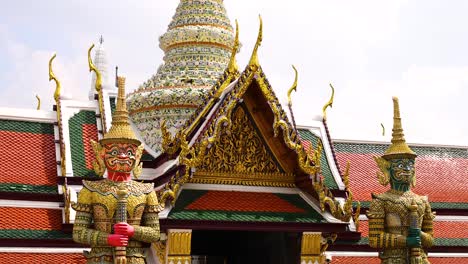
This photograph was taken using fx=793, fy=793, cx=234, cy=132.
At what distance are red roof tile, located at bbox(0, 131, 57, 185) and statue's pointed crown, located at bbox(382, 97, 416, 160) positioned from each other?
444cm

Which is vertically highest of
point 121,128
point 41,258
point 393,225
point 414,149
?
point 414,149

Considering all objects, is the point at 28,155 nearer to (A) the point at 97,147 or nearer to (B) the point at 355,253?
(A) the point at 97,147

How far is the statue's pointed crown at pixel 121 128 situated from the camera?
8.75 meters

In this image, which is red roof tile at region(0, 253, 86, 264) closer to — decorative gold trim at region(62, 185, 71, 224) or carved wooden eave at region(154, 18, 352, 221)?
decorative gold trim at region(62, 185, 71, 224)

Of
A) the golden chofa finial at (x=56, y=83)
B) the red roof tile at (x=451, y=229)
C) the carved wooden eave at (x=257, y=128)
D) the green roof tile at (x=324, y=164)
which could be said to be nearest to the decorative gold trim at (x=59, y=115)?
the golden chofa finial at (x=56, y=83)

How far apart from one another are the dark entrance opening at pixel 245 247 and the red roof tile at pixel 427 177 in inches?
77.9

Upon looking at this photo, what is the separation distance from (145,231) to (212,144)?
1.58 meters

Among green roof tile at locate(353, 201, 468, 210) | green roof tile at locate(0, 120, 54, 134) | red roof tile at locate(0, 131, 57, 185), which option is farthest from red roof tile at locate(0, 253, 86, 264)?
green roof tile at locate(353, 201, 468, 210)

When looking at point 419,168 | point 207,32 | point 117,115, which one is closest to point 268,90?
point 117,115

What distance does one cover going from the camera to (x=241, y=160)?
10.1 meters

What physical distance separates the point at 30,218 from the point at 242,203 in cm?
272

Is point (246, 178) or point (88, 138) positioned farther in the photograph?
point (88, 138)

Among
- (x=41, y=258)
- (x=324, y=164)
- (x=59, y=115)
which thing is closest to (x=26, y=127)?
(x=59, y=115)

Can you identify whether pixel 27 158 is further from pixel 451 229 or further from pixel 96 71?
pixel 451 229
